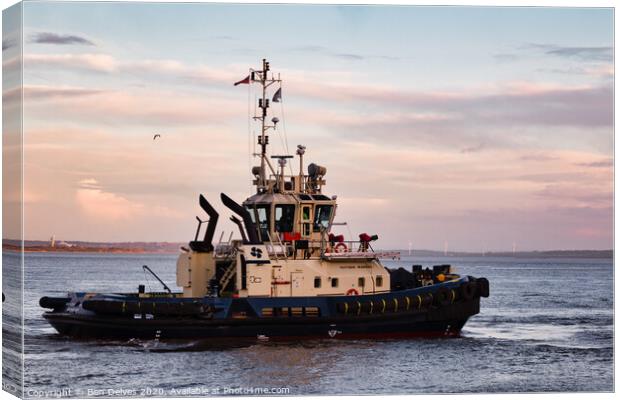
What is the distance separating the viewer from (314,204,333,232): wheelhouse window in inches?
1355

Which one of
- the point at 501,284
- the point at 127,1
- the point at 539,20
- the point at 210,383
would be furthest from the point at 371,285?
the point at 501,284

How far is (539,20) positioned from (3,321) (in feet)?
39.9

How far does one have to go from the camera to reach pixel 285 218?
34125mm

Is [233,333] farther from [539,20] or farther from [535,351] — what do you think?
[539,20]

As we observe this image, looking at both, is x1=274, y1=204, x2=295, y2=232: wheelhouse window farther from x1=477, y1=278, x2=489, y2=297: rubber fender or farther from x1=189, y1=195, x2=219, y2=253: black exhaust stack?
x1=477, y1=278, x2=489, y2=297: rubber fender

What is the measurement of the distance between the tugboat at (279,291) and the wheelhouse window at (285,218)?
3 centimetres

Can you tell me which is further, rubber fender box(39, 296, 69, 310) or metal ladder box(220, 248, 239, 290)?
rubber fender box(39, 296, 69, 310)

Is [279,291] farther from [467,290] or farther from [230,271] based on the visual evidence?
[467,290]

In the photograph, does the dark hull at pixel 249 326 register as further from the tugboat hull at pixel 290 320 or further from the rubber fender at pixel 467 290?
the rubber fender at pixel 467 290

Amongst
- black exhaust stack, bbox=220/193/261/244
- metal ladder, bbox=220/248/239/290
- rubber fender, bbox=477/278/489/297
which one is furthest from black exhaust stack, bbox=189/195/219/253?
rubber fender, bbox=477/278/489/297

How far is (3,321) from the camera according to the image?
2389cm

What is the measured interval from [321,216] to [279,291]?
2536 millimetres

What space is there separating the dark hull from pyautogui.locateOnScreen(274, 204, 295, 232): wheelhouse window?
8.71 ft

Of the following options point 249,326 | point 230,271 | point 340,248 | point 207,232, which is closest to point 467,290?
point 340,248
